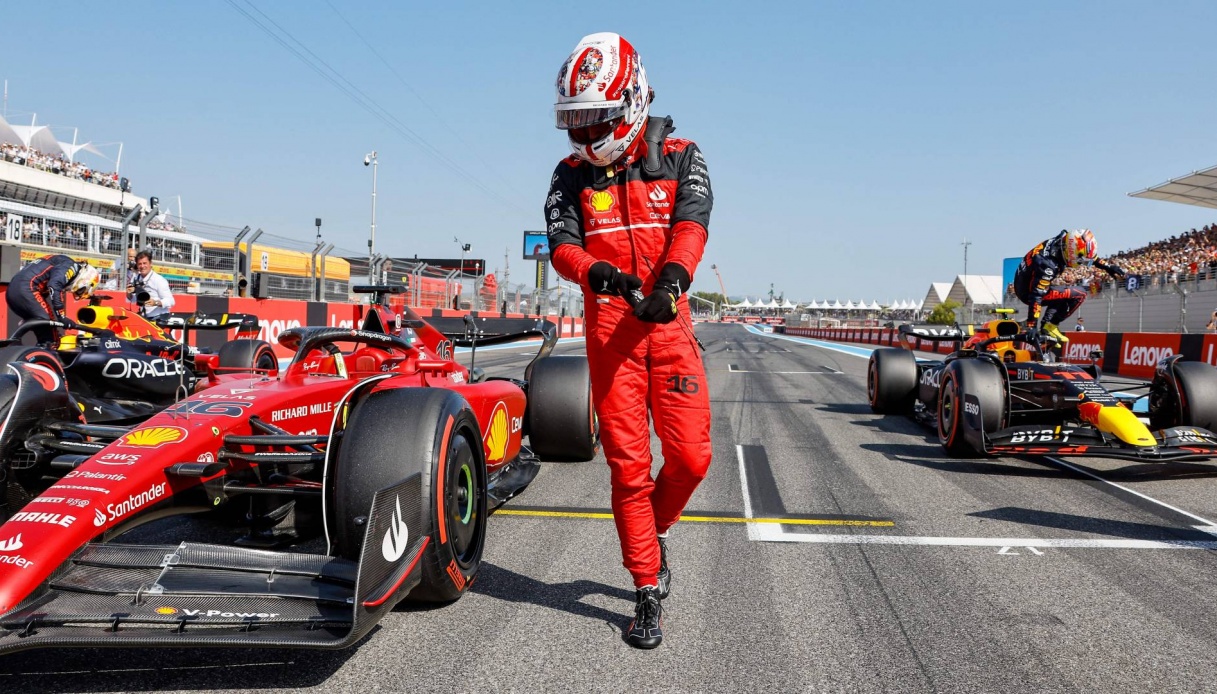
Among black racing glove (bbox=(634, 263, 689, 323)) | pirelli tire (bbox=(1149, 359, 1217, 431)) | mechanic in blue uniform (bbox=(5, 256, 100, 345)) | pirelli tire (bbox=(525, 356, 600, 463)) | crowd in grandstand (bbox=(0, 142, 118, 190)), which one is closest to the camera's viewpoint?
black racing glove (bbox=(634, 263, 689, 323))

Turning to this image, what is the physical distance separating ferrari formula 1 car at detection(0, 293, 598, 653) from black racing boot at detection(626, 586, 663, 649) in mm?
673

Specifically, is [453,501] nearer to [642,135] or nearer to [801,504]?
[642,135]

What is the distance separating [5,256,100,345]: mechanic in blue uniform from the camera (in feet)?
23.4

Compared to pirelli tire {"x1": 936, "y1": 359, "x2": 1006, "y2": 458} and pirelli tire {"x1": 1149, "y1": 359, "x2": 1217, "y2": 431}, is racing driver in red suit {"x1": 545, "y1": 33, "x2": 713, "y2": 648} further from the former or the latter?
pirelli tire {"x1": 1149, "y1": 359, "x2": 1217, "y2": 431}

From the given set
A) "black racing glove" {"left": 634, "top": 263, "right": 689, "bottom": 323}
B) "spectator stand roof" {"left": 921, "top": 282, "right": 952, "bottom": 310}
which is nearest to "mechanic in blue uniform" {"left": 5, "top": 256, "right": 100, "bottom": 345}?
"black racing glove" {"left": 634, "top": 263, "right": 689, "bottom": 323}

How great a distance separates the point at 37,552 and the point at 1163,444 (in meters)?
6.53

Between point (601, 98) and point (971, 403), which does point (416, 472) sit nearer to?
point (601, 98)

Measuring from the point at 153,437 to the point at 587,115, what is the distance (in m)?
2.05

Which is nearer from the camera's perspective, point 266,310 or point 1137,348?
point 266,310

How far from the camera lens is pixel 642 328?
3268mm

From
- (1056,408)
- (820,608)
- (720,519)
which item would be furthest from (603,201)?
(1056,408)

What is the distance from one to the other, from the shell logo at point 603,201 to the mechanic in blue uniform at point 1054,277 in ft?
20.0

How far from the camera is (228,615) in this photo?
2.46 metres

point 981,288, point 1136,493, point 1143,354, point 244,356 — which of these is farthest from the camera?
point 981,288
